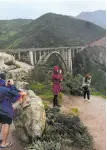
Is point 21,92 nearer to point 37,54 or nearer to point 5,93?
point 5,93

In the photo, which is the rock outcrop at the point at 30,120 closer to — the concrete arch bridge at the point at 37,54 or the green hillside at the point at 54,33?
the concrete arch bridge at the point at 37,54

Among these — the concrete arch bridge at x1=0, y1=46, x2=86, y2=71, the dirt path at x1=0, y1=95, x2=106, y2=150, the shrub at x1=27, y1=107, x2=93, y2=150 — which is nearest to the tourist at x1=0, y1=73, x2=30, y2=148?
the dirt path at x1=0, y1=95, x2=106, y2=150

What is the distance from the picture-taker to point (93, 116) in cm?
837

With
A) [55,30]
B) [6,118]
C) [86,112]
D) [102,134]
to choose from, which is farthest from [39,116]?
[55,30]

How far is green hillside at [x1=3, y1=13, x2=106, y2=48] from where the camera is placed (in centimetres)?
7468

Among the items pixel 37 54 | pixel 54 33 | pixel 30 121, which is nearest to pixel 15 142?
pixel 30 121

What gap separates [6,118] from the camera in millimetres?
5387

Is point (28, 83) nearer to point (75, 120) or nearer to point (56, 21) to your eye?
point (75, 120)

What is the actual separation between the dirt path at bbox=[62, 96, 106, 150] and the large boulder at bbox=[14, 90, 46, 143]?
1183 millimetres

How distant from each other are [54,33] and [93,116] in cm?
7769

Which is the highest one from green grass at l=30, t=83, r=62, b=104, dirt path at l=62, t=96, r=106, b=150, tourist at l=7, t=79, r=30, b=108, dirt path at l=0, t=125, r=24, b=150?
tourist at l=7, t=79, r=30, b=108

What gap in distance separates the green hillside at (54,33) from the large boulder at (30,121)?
Answer: 64.1 m

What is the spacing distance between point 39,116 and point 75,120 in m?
1.04

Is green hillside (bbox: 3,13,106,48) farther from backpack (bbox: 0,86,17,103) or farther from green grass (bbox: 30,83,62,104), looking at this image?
backpack (bbox: 0,86,17,103)
